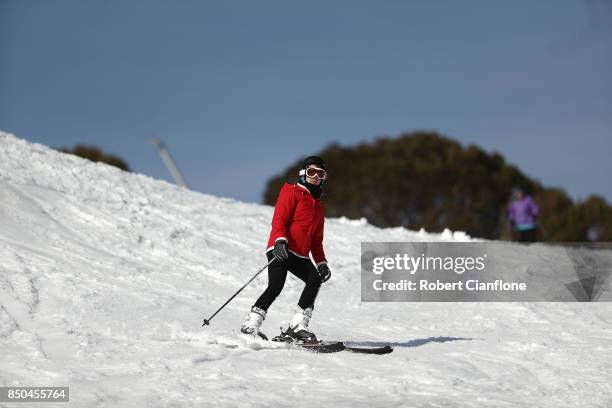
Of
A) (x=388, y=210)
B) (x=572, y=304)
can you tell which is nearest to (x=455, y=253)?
(x=572, y=304)

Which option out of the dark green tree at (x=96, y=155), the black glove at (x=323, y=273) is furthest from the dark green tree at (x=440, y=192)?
the black glove at (x=323, y=273)

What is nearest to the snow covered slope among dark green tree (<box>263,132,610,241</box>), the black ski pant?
the black ski pant

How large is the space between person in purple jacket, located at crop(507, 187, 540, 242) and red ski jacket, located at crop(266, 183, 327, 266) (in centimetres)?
1101

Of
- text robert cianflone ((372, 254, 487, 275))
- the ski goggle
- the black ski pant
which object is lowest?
the black ski pant

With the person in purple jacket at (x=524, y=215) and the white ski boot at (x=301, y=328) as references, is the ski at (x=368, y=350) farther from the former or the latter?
the person in purple jacket at (x=524, y=215)

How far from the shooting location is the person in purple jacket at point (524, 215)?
17.0m

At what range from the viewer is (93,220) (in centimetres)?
1224

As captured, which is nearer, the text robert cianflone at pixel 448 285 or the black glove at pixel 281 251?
the black glove at pixel 281 251

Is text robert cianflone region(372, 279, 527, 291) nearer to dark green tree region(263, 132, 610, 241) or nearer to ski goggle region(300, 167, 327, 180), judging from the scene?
ski goggle region(300, 167, 327, 180)

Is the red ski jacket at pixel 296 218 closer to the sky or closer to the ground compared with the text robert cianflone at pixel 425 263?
closer to the ground

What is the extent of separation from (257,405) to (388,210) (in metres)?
37.5

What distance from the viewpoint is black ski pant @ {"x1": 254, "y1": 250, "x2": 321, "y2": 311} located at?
22.5ft

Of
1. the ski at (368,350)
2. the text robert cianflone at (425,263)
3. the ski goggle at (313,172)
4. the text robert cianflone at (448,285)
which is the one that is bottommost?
the ski at (368,350)

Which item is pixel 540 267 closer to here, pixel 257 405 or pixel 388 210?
→ pixel 257 405
